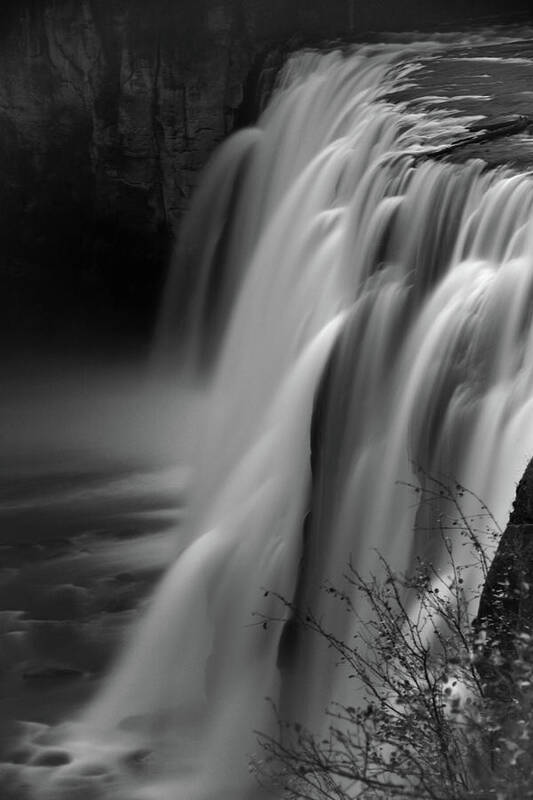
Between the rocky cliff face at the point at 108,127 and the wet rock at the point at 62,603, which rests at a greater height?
the rocky cliff face at the point at 108,127

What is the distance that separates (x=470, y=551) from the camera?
9.56 m

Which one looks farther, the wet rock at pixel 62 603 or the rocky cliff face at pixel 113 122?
the rocky cliff face at pixel 113 122

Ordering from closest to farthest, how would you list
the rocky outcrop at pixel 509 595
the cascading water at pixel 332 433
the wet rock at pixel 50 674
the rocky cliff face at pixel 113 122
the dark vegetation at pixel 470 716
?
the dark vegetation at pixel 470 716
the rocky outcrop at pixel 509 595
the cascading water at pixel 332 433
the wet rock at pixel 50 674
the rocky cliff face at pixel 113 122

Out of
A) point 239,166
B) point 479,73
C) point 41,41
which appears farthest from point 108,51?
point 479,73

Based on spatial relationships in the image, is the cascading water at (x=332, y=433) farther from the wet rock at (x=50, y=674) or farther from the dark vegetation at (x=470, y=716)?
the dark vegetation at (x=470, y=716)

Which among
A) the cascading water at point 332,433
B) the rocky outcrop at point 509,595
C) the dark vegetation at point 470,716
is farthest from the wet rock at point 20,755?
the rocky outcrop at point 509,595

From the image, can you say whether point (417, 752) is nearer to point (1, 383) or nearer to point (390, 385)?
point (390, 385)

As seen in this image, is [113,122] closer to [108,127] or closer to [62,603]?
[108,127]

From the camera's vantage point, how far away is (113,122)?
22.3 metres

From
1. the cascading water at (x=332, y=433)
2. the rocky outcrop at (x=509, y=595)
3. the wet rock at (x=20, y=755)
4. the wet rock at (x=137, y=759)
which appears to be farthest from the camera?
the wet rock at (x=20, y=755)

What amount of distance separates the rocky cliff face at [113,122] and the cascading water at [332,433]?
4832 millimetres

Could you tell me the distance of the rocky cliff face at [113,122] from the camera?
853 inches

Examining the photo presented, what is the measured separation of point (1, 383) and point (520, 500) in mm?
15538

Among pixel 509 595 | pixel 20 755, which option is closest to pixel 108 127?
pixel 20 755
